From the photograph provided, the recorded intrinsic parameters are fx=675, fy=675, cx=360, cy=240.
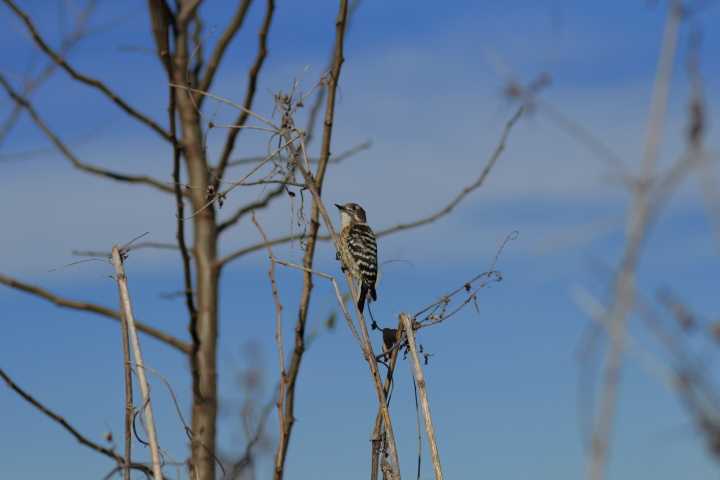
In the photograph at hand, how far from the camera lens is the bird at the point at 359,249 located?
653 centimetres

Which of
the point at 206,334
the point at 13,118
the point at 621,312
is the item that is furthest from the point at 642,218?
the point at 13,118

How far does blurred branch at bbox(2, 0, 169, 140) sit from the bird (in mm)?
1968

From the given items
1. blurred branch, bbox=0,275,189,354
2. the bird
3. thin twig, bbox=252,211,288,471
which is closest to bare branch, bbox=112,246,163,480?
thin twig, bbox=252,211,288,471

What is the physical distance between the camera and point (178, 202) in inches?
180

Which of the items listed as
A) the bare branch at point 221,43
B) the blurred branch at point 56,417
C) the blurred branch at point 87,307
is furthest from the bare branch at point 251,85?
the blurred branch at point 56,417

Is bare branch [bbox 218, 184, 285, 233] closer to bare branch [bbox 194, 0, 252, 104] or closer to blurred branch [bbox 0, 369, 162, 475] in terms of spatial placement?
bare branch [bbox 194, 0, 252, 104]

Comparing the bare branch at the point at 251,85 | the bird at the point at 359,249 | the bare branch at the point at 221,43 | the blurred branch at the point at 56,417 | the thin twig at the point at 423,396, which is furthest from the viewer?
the bird at the point at 359,249

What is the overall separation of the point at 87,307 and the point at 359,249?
266cm

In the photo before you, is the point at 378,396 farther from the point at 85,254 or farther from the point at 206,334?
the point at 85,254

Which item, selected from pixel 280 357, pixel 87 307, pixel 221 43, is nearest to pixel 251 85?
pixel 221 43

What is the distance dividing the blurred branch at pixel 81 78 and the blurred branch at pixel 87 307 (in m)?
1.50

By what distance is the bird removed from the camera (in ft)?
21.4

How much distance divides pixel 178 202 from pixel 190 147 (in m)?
1.30

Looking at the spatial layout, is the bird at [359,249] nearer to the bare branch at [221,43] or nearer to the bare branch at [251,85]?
the bare branch at [251,85]
